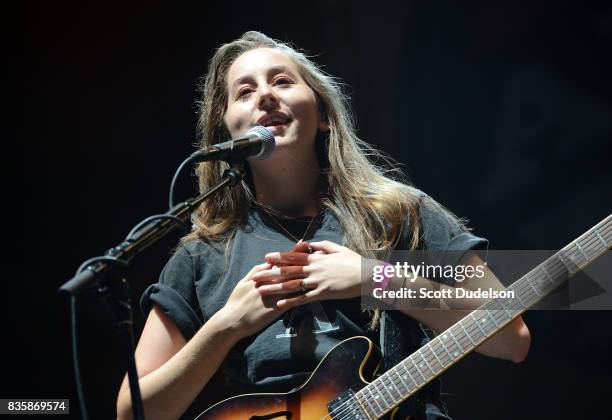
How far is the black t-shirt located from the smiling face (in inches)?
9.9

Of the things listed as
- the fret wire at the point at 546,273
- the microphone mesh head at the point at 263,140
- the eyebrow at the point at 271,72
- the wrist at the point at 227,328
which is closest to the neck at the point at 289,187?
the eyebrow at the point at 271,72

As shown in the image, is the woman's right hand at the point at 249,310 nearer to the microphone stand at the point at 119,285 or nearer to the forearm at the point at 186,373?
the forearm at the point at 186,373

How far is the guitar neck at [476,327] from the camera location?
5.19 ft

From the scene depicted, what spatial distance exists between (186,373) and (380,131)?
1105mm

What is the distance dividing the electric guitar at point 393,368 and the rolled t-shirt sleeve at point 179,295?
0.27 m

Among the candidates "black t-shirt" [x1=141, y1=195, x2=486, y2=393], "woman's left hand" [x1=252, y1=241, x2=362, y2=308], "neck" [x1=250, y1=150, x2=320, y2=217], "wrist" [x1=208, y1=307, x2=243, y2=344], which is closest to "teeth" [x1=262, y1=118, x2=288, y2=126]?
"neck" [x1=250, y1=150, x2=320, y2=217]

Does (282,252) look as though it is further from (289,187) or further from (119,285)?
(119,285)

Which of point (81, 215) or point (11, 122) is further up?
point (11, 122)

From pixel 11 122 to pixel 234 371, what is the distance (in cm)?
151

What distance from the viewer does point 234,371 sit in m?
1.78

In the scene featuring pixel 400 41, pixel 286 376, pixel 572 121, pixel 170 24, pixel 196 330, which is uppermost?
pixel 170 24

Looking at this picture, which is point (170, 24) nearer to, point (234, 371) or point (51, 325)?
point (51, 325)

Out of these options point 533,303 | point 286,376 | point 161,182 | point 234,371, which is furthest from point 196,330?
point 161,182

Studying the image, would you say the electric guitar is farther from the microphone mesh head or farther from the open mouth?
the open mouth
